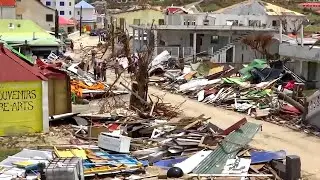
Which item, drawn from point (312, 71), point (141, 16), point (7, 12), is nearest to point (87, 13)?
point (141, 16)

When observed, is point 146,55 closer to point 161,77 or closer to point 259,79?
point 259,79

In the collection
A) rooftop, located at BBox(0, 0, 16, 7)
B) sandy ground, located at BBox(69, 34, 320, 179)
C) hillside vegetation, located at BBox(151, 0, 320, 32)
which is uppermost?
hillside vegetation, located at BBox(151, 0, 320, 32)

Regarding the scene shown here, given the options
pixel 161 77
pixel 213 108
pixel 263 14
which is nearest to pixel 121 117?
pixel 213 108

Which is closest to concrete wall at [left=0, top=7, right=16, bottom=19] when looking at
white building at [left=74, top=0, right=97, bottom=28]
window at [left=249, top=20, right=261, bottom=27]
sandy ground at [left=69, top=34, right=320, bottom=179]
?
window at [left=249, top=20, right=261, bottom=27]

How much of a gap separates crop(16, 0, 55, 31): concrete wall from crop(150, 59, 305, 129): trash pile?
30815mm

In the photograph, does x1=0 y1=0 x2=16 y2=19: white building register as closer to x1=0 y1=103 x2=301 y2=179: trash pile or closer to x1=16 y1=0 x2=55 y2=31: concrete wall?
x1=16 y1=0 x2=55 y2=31: concrete wall

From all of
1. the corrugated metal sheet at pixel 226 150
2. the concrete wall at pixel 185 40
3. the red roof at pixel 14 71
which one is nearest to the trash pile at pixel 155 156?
the corrugated metal sheet at pixel 226 150

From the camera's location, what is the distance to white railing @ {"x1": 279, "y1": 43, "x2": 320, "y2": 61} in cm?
3083

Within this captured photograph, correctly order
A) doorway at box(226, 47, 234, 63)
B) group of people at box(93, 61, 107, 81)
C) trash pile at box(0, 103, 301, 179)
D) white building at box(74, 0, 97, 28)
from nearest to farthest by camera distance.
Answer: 1. trash pile at box(0, 103, 301, 179)
2. group of people at box(93, 61, 107, 81)
3. doorway at box(226, 47, 234, 63)
4. white building at box(74, 0, 97, 28)

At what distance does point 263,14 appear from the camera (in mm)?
59906

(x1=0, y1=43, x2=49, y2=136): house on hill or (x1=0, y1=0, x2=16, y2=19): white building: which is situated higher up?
(x1=0, y1=0, x2=16, y2=19): white building

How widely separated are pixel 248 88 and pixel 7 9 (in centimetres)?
3829

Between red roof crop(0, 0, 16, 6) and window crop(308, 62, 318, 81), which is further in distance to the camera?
red roof crop(0, 0, 16, 6)

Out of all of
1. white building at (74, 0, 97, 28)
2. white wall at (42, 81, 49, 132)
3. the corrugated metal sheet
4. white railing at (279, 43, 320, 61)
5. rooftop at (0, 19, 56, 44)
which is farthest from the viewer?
white building at (74, 0, 97, 28)
